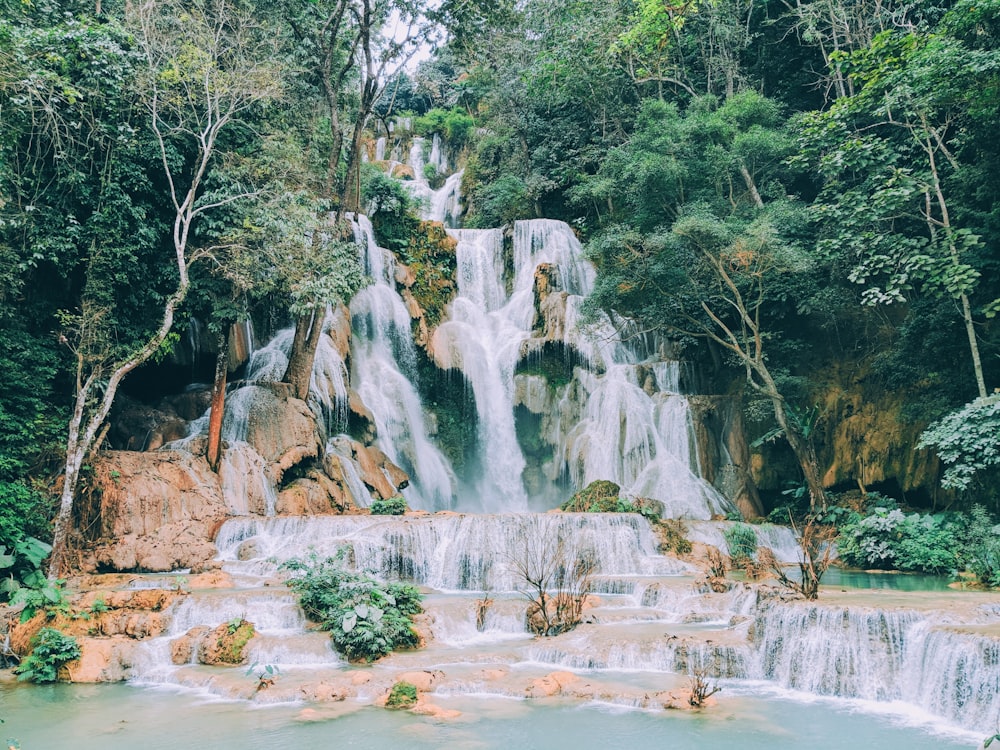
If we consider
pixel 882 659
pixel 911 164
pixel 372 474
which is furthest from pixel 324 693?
pixel 911 164

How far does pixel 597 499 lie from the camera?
51.7 feet

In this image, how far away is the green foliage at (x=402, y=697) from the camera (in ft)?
22.3

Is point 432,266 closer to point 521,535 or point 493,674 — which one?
point 521,535

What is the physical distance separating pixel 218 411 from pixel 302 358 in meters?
2.58

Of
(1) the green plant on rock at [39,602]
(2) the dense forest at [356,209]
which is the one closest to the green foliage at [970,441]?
(2) the dense forest at [356,209]

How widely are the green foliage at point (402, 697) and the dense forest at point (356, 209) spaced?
22.4ft

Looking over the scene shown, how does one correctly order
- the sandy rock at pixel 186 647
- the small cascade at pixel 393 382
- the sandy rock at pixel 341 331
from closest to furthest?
the sandy rock at pixel 186 647, the sandy rock at pixel 341 331, the small cascade at pixel 393 382

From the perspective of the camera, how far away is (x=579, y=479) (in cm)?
1880

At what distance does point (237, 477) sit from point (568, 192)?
603 inches

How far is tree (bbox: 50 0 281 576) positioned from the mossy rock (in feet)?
30.0

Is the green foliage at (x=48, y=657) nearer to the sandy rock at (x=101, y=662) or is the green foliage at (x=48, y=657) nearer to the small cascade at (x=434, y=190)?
the sandy rock at (x=101, y=662)

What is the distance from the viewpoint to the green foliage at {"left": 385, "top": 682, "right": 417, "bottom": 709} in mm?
6801

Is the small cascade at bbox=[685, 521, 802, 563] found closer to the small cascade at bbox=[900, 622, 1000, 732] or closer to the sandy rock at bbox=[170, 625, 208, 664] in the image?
the small cascade at bbox=[900, 622, 1000, 732]

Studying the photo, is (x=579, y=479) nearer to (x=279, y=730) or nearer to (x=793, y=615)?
(x=793, y=615)
